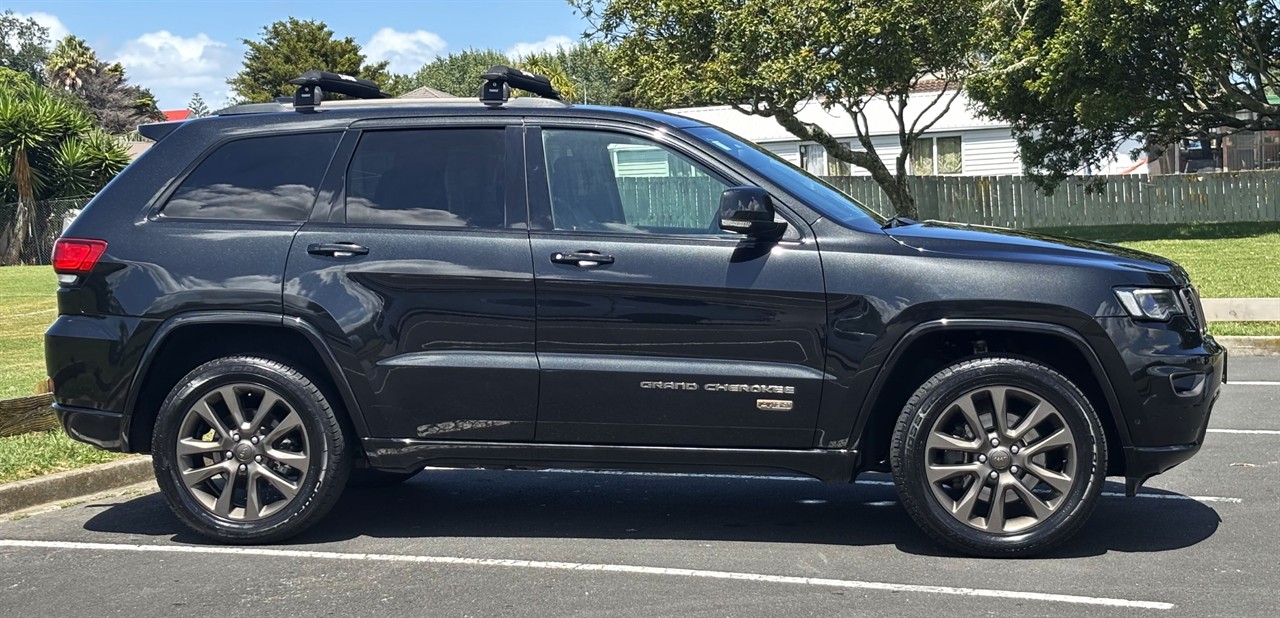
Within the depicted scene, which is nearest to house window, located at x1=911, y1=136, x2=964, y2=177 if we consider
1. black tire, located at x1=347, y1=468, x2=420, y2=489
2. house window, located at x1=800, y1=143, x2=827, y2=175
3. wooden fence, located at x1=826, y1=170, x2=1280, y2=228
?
wooden fence, located at x1=826, y1=170, x2=1280, y2=228

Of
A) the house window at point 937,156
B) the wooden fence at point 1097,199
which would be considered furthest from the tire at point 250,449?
the house window at point 937,156

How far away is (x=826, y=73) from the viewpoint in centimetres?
2788

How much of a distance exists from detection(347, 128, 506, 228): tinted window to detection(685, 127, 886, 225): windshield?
2.89 feet

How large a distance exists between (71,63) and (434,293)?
90.0 m

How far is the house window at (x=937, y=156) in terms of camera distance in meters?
Result: 38.1

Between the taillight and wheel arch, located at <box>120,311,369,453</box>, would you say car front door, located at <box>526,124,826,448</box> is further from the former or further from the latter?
the taillight

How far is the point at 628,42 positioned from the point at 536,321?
81.7 ft

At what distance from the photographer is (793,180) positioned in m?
5.89

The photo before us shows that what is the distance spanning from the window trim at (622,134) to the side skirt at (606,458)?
87cm

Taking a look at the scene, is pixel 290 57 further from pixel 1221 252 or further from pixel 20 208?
pixel 1221 252

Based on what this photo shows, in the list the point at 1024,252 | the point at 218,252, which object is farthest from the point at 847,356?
the point at 218,252

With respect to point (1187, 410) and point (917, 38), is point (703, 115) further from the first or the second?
point (1187, 410)

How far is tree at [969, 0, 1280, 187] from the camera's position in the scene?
26.0 m

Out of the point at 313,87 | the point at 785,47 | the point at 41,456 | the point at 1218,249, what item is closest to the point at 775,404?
the point at 313,87
